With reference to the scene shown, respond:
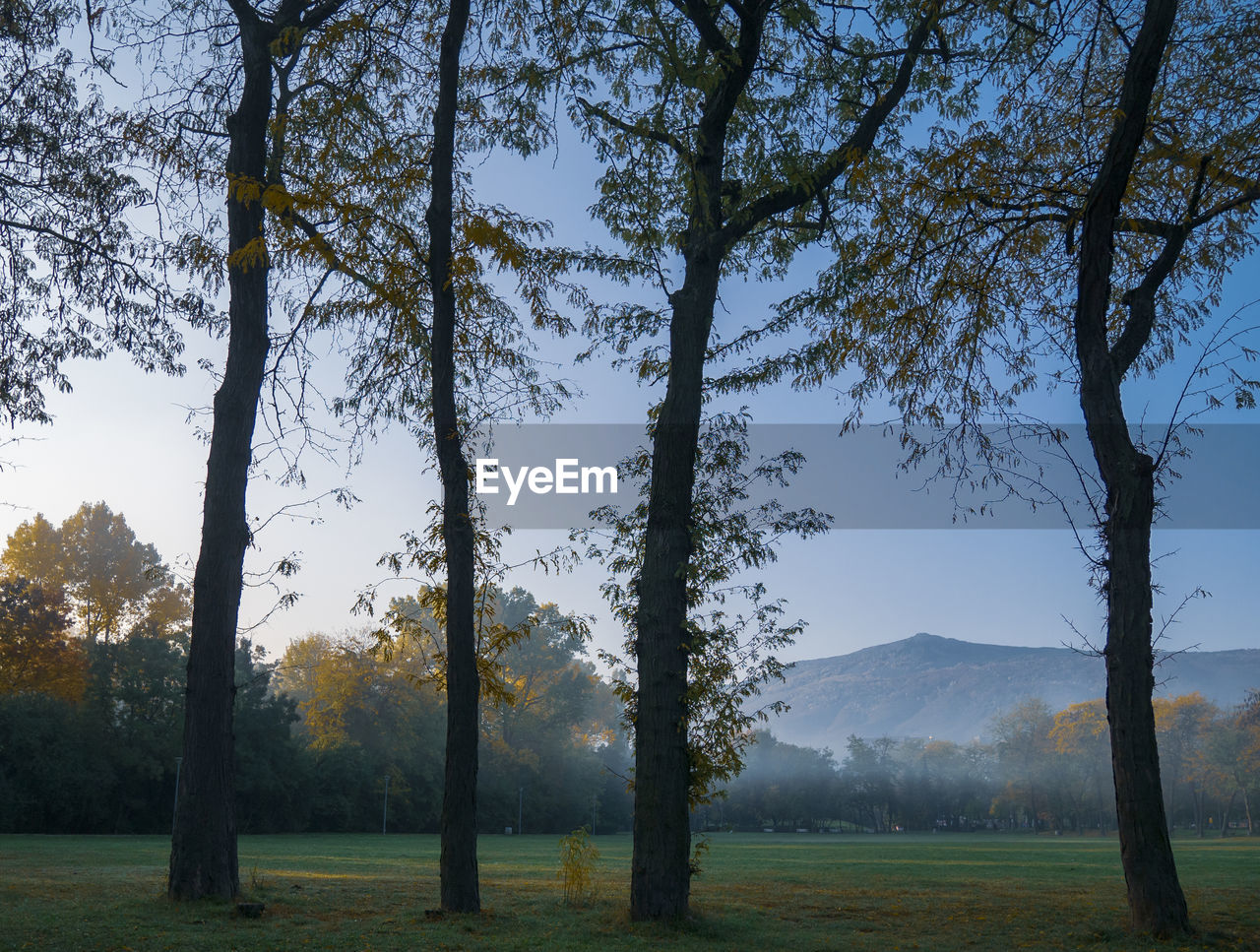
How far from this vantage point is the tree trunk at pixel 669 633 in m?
10.1

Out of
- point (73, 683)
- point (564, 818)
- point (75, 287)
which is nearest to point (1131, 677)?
point (75, 287)

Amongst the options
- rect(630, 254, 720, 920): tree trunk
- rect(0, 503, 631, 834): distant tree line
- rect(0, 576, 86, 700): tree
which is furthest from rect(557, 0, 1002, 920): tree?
rect(0, 576, 86, 700): tree

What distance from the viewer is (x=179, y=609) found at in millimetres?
50406

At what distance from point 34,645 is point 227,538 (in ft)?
104

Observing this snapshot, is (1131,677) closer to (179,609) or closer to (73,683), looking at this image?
(73,683)

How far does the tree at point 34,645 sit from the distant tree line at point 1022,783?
44.6 metres

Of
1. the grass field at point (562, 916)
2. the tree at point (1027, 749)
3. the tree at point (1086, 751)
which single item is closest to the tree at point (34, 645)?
the grass field at point (562, 916)

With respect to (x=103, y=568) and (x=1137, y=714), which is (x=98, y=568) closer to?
(x=103, y=568)

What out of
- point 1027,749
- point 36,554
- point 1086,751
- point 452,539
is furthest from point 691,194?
point 1027,749

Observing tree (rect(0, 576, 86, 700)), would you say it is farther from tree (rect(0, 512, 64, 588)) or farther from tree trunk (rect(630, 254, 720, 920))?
tree trunk (rect(630, 254, 720, 920))

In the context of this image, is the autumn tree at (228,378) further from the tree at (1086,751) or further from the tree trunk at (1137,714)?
the tree at (1086,751)

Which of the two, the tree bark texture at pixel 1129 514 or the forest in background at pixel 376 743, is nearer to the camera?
the tree bark texture at pixel 1129 514

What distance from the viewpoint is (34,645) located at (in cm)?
3631

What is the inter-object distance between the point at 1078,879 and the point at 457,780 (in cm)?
1564
